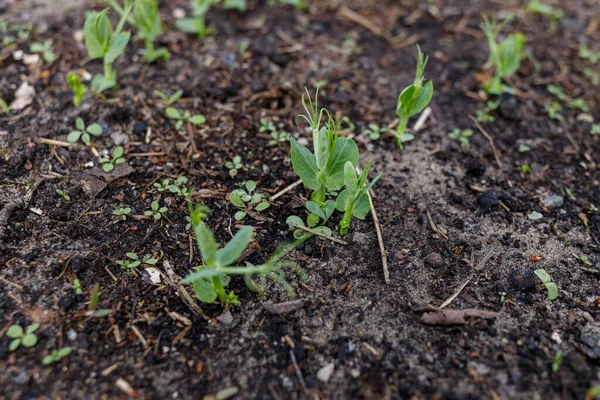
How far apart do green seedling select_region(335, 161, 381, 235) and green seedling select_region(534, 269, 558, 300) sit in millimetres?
795

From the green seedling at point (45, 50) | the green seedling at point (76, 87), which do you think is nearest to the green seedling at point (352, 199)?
the green seedling at point (76, 87)

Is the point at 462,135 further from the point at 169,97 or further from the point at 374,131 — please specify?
the point at 169,97

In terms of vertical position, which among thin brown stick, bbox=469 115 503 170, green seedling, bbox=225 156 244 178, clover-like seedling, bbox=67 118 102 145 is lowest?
thin brown stick, bbox=469 115 503 170

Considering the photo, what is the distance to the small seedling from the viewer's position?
2.24 m

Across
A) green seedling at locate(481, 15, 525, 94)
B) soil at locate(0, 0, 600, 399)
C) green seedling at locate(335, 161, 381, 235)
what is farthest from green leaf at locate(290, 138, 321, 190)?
green seedling at locate(481, 15, 525, 94)

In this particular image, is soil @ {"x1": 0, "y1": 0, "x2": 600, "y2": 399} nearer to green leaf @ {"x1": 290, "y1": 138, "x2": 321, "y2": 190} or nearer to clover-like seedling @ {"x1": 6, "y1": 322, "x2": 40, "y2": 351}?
clover-like seedling @ {"x1": 6, "y1": 322, "x2": 40, "y2": 351}

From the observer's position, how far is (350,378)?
1761 mm

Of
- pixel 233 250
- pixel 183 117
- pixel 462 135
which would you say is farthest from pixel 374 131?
pixel 233 250

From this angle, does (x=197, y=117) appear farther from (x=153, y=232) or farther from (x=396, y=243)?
(x=396, y=243)

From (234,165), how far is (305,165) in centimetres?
55

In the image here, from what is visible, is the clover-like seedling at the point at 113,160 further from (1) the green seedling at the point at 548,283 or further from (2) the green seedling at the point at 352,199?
(1) the green seedling at the point at 548,283

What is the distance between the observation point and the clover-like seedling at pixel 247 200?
229cm

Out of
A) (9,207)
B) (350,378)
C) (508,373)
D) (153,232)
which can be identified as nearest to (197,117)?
(153,232)

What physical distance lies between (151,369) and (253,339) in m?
0.39
